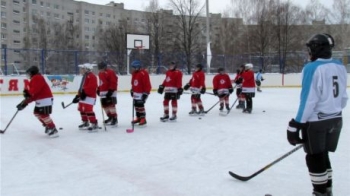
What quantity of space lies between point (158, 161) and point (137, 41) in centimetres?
1476

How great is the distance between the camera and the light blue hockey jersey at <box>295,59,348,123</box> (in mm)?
2627

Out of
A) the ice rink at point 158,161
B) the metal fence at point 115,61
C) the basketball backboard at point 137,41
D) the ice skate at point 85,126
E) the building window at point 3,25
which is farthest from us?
the building window at point 3,25

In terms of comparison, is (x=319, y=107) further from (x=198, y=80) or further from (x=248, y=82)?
(x=248, y=82)

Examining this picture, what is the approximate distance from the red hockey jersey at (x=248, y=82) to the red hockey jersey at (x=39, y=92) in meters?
5.11

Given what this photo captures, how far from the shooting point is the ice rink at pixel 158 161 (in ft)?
11.4

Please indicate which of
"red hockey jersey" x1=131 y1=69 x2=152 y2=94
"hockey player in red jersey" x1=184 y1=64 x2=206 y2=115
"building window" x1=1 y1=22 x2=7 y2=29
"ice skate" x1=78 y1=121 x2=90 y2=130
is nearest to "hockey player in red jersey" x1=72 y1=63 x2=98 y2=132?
"ice skate" x1=78 y1=121 x2=90 y2=130

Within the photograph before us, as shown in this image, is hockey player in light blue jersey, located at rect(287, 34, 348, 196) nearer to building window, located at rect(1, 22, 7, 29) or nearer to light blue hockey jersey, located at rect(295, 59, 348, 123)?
light blue hockey jersey, located at rect(295, 59, 348, 123)

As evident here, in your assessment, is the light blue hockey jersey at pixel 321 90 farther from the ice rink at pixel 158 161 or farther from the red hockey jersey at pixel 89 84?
the red hockey jersey at pixel 89 84

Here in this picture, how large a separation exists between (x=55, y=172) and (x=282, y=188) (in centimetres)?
239

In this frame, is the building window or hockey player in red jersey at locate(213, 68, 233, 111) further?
the building window

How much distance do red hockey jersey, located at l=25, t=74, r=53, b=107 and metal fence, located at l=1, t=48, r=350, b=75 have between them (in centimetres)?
897

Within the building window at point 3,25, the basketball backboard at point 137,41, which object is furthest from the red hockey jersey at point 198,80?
the building window at point 3,25

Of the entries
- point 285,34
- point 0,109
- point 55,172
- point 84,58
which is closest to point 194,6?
point 285,34

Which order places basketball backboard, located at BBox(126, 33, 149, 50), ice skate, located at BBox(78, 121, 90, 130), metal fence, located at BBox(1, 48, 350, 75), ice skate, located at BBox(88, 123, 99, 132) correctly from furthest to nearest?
basketball backboard, located at BBox(126, 33, 149, 50), metal fence, located at BBox(1, 48, 350, 75), ice skate, located at BBox(78, 121, 90, 130), ice skate, located at BBox(88, 123, 99, 132)
